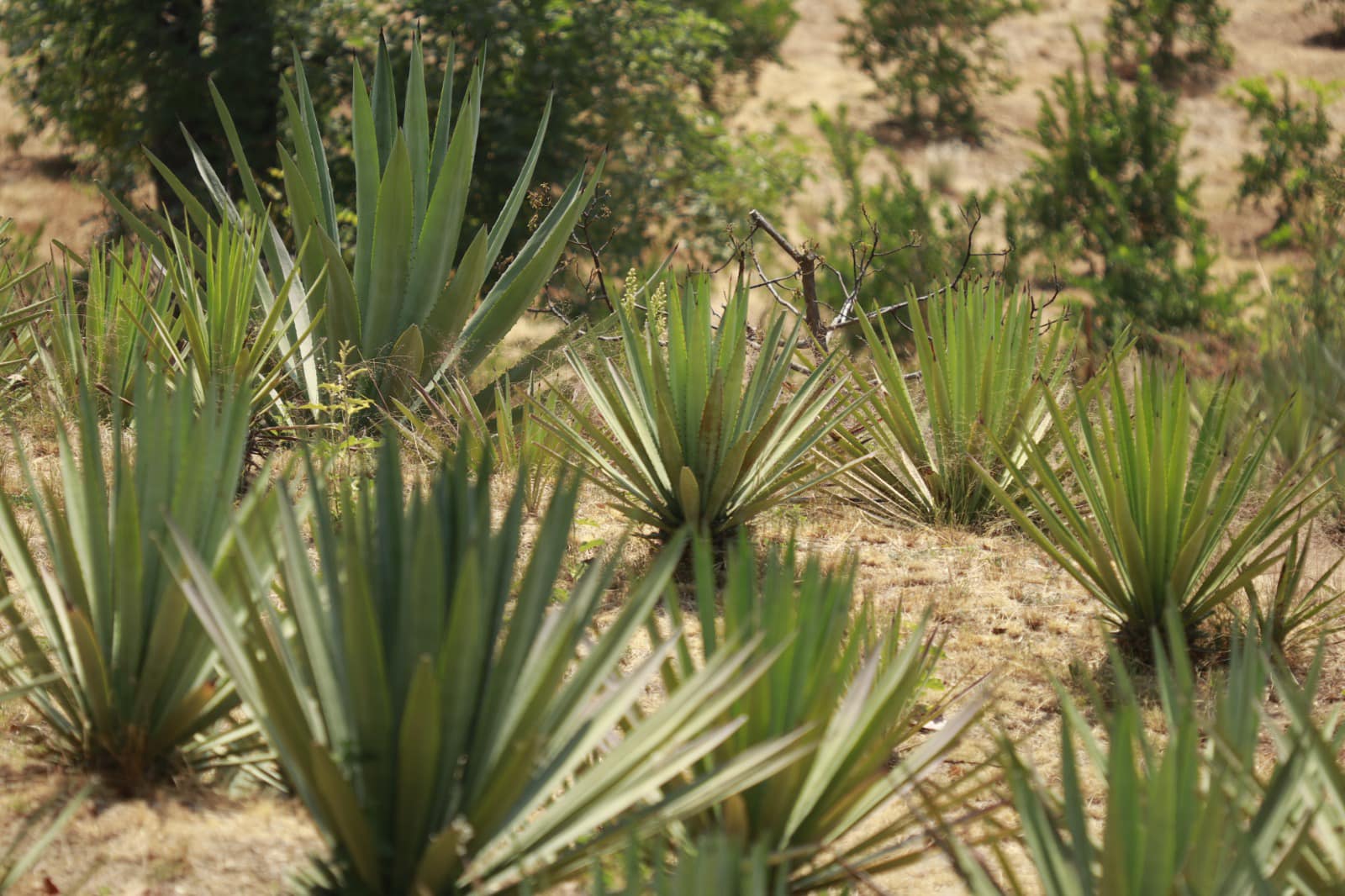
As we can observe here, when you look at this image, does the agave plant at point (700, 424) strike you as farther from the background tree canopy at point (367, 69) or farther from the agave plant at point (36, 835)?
the background tree canopy at point (367, 69)

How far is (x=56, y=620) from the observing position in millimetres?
2279

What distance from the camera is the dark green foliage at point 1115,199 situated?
12398mm

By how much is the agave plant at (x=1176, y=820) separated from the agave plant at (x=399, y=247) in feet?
9.60

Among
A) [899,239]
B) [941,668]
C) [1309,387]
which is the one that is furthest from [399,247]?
[899,239]

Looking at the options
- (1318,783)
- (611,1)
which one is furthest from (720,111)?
(1318,783)

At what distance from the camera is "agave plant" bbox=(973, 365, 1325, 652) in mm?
3234

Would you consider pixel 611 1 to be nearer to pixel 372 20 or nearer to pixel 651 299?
pixel 372 20

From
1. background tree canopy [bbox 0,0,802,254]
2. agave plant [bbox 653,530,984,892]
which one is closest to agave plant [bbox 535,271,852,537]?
agave plant [bbox 653,530,984,892]

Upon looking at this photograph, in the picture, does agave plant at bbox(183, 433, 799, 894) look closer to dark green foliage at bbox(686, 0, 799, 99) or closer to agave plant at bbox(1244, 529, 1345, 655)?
agave plant at bbox(1244, 529, 1345, 655)

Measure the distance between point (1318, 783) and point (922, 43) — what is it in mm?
19905

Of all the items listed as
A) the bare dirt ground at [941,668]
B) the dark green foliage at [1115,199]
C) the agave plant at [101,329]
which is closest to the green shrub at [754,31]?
the dark green foliage at [1115,199]

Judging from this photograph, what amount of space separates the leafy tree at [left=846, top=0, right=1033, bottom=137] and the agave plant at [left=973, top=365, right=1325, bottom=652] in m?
17.7

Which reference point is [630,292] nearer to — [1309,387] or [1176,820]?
[1309,387]

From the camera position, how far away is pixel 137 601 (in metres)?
2.15
